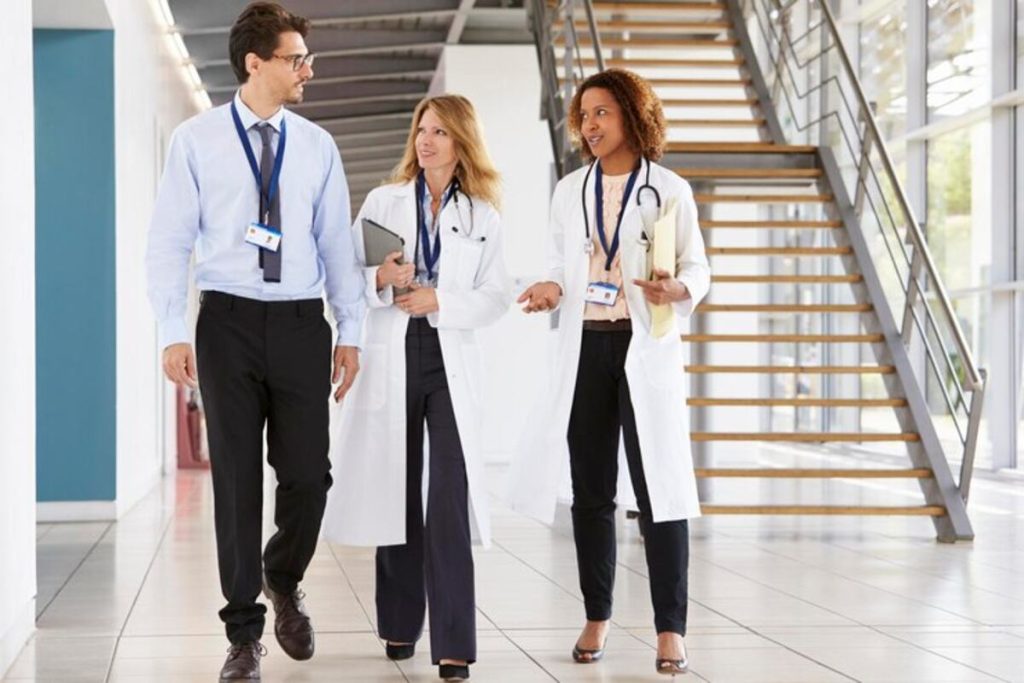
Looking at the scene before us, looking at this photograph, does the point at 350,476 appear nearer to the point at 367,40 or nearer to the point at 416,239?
the point at 416,239

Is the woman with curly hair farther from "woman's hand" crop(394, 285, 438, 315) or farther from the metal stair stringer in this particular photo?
the metal stair stringer

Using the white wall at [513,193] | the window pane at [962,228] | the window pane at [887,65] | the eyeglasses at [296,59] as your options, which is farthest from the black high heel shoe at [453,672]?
the window pane at [887,65]

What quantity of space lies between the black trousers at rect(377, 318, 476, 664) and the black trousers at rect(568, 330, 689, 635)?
1.30 ft

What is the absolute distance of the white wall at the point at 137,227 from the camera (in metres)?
8.74

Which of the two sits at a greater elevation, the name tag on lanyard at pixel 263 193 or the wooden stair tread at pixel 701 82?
the wooden stair tread at pixel 701 82

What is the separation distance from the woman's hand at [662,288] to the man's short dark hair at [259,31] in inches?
43.1

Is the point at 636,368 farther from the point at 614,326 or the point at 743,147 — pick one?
the point at 743,147

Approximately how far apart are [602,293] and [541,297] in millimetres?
167

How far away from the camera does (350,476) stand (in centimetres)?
415

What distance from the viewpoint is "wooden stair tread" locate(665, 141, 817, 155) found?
30.1 feet

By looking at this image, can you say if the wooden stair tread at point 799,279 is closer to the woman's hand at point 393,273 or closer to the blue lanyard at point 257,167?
the woman's hand at point 393,273

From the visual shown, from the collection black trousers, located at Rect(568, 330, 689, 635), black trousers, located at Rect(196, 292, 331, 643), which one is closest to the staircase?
black trousers, located at Rect(568, 330, 689, 635)

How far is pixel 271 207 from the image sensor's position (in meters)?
3.91

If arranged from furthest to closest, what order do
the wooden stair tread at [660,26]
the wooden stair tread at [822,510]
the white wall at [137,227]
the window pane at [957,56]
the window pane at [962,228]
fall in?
the window pane at [962,228] < the window pane at [957,56] < the wooden stair tread at [660,26] < the white wall at [137,227] < the wooden stair tread at [822,510]
